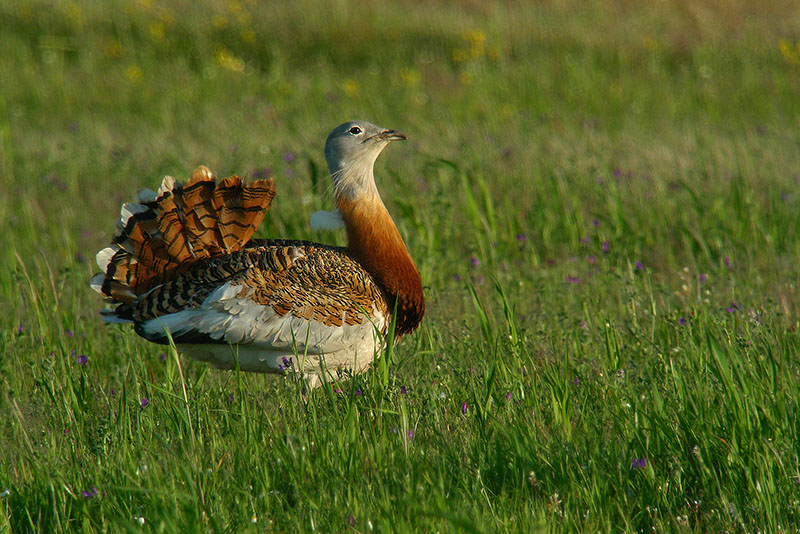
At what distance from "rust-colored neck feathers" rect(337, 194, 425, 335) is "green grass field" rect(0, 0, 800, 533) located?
0.69 ft

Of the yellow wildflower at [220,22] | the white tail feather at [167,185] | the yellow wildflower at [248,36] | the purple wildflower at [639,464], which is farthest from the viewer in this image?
the yellow wildflower at [220,22]

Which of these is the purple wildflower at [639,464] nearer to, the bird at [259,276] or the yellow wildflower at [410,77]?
the bird at [259,276]

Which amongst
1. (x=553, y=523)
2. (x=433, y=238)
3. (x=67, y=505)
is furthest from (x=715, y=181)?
(x=67, y=505)

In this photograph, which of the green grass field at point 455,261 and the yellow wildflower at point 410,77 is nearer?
the green grass field at point 455,261

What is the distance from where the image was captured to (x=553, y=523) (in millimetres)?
2352

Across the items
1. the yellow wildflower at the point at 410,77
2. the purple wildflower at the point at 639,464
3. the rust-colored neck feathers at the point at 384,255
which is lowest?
the purple wildflower at the point at 639,464

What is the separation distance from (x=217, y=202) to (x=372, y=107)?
5.55 m

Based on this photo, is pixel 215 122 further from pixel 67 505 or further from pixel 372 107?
pixel 67 505

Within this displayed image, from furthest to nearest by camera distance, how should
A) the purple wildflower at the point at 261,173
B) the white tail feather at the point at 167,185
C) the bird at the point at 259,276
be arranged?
the purple wildflower at the point at 261,173 → the white tail feather at the point at 167,185 → the bird at the point at 259,276

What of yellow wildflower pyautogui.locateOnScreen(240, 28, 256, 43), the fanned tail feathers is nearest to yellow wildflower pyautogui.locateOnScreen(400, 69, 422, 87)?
yellow wildflower pyautogui.locateOnScreen(240, 28, 256, 43)

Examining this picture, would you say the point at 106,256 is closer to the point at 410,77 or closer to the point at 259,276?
the point at 259,276

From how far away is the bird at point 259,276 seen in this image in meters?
3.52

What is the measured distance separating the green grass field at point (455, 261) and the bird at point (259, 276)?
18cm

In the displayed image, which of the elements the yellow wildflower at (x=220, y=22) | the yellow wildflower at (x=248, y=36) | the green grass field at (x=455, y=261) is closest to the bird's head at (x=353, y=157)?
the green grass field at (x=455, y=261)
